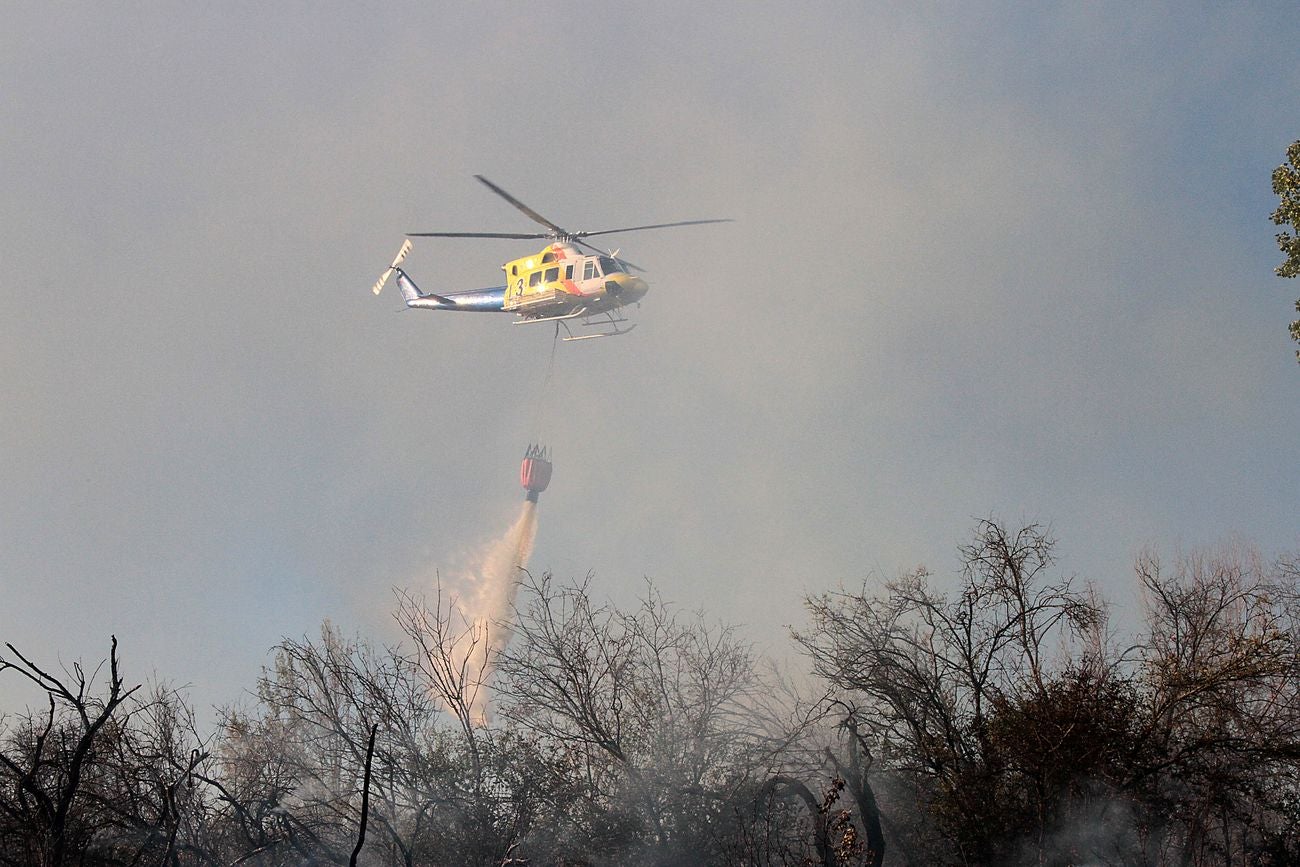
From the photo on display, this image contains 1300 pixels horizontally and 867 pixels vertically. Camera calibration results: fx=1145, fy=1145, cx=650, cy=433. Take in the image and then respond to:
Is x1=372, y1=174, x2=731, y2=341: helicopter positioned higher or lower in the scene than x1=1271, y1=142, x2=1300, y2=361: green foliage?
higher

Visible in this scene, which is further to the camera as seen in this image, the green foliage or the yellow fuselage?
the yellow fuselage

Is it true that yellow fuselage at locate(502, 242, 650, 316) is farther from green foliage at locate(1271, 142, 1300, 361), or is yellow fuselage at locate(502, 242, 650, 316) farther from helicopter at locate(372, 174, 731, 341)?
green foliage at locate(1271, 142, 1300, 361)

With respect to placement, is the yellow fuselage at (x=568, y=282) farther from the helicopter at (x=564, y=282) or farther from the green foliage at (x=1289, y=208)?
the green foliage at (x=1289, y=208)

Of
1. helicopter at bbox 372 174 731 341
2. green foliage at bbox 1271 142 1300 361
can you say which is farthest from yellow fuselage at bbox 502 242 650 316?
green foliage at bbox 1271 142 1300 361

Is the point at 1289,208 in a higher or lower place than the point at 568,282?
lower

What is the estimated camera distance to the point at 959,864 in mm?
17094

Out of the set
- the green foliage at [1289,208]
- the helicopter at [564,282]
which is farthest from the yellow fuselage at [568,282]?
the green foliage at [1289,208]

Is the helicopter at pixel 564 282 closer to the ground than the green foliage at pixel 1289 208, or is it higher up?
higher up

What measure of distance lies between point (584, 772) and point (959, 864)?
6.28 m

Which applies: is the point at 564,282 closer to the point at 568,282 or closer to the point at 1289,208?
the point at 568,282

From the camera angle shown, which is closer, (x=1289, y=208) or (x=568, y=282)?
(x=1289, y=208)

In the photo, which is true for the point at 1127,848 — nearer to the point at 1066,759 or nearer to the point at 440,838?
the point at 1066,759

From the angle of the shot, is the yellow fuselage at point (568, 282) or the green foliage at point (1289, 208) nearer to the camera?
the green foliage at point (1289, 208)

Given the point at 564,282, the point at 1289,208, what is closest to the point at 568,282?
the point at 564,282
